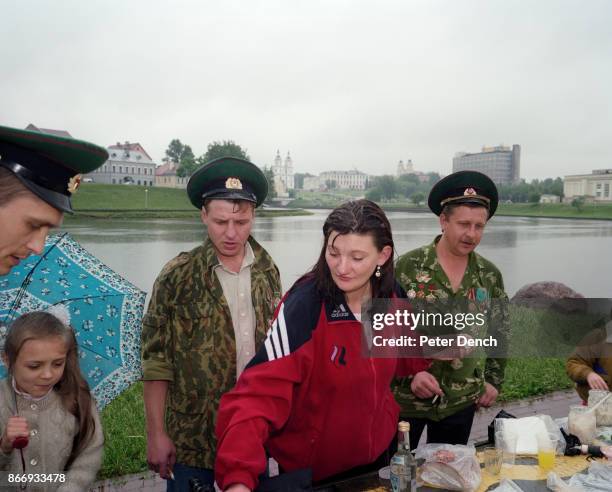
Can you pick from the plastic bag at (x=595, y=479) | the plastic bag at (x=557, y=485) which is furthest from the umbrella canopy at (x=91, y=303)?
the plastic bag at (x=595, y=479)

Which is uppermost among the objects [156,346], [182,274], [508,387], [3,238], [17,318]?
[3,238]

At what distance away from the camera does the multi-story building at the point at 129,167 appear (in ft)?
278

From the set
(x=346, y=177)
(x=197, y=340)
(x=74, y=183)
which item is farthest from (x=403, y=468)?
(x=346, y=177)

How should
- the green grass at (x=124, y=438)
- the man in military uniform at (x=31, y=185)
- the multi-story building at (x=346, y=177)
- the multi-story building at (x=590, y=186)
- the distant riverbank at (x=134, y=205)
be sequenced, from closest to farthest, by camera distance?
the man in military uniform at (x=31, y=185)
the green grass at (x=124, y=438)
the multi-story building at (x=590, y=186)
the distant riverbank at (x=134, y=205)
the multi-story building at (x=346, y=177)

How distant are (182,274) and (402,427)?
123cm

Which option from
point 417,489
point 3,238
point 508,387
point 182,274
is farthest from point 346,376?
point 508,387

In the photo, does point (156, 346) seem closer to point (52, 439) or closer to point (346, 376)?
point (52, 439)

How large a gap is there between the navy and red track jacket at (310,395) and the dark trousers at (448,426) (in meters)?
1.02

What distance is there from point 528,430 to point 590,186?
24349 mm

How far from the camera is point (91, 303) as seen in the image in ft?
8.02

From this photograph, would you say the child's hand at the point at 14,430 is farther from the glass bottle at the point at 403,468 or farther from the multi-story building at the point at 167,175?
the multi-story building at the point at 167,175

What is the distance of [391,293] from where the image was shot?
6.91 ft

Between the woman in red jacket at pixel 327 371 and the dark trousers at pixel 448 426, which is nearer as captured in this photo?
the woman in red jacket at pixel 327 371

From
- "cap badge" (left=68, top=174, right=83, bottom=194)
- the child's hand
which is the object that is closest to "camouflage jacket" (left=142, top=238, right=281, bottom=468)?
the child's hand
